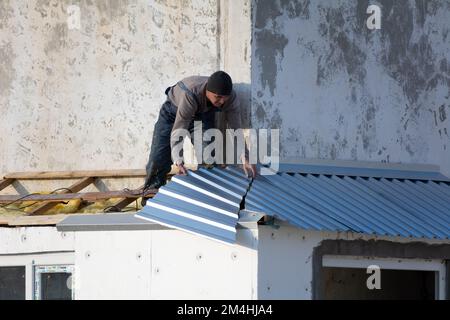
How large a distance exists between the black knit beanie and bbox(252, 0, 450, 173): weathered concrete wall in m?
0.67

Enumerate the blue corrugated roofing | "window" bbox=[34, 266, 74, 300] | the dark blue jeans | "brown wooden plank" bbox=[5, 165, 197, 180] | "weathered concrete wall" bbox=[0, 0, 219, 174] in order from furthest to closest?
"brown wooden plank" bbox=[5, 165, 197, 180], "weathered concrete wall" bbox=[0, 0, 219, 174], "window" bbox=[34, 266, 74, 300], the dark blue jeans, the blue corrugated roofing

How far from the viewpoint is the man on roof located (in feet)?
45.6

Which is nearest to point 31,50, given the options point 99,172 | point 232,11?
point 99,172

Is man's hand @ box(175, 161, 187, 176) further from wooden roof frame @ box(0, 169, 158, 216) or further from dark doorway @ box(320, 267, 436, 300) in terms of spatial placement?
dark doorway @ box(320, 267, 436, 300)

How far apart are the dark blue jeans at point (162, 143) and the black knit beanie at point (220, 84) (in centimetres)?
51

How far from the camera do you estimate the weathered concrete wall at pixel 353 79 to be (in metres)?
14.7

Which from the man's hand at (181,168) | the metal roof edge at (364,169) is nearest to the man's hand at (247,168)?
the metal roof edge at (364,169)

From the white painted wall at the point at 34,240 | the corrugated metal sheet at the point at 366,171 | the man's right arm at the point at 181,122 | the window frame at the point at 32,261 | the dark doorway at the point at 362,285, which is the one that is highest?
the man's right arm at the point at 181,122

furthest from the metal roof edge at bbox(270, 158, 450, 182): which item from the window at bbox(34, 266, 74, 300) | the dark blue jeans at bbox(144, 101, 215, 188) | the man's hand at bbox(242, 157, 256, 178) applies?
the window at bbox(34, 266, 74, 300)

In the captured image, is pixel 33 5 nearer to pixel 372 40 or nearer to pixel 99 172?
pixel 99 172

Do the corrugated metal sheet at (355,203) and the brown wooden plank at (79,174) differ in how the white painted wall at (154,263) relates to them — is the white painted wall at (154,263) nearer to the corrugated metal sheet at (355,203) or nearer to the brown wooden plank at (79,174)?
the corrugated metal sheet at (355,203)
